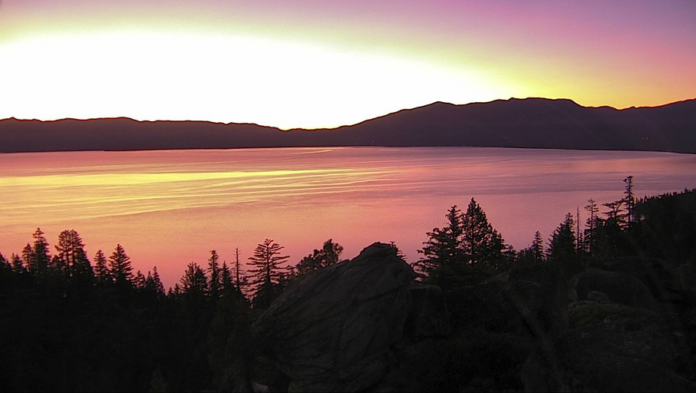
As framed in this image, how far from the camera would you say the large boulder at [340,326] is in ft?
50.7

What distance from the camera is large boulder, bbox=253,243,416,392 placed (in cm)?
1545

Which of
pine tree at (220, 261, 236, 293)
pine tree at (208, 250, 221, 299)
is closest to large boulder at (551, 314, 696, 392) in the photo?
pine tree at (220, 261, 236, 293)

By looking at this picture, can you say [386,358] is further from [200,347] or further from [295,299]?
[200,347]

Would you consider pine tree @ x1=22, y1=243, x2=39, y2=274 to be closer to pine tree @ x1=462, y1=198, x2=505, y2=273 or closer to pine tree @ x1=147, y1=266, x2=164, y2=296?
pine tree @ x1=147, y1=266, x2=164, y2=296

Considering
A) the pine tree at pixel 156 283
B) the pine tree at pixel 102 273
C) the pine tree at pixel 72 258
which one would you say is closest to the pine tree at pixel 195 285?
the pine tree at pixel 156 283

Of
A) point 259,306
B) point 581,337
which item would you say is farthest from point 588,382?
point 259,306

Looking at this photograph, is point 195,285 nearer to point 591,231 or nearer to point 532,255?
point 532,255

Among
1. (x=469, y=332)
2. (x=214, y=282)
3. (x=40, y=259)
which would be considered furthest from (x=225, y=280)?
(x=469, y=332)

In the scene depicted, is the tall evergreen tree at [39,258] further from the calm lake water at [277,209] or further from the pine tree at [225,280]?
the pine tree at [225,280]

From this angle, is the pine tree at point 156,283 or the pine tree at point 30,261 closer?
the pine tree at point 156,283

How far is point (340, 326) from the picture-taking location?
1573 cm

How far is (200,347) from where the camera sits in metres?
46.0

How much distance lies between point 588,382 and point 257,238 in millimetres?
67685

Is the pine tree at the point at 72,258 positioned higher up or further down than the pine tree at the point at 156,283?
higher up
